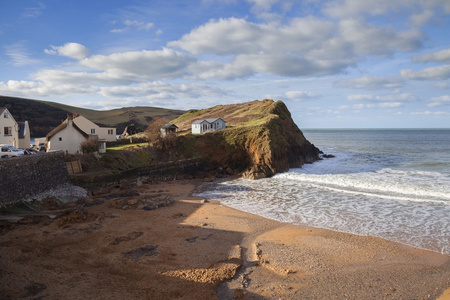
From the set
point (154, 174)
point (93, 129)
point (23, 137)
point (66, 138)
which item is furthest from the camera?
point (93, 129)

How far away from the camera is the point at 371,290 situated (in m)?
10.1

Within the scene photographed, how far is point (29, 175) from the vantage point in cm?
2131

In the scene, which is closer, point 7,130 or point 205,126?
point 7,130

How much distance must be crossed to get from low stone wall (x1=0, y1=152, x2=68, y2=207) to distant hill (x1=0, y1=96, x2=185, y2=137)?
56.9 meters

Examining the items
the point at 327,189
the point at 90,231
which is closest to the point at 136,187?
the point at 90,231

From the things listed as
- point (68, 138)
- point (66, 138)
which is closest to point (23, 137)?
point (66, 138)

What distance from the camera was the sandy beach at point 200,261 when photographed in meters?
9.90

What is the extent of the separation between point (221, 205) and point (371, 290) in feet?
42.0

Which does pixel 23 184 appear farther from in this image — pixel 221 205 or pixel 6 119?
pixel 6 119

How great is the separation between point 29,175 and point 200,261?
1638cm

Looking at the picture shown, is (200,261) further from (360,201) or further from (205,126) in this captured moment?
(205,126)

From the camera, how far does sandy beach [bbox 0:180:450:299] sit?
990 cm

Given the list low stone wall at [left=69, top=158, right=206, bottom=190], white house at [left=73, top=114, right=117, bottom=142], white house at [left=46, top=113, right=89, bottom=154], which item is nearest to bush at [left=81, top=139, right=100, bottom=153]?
white house at [left=46, top=113, right=89, bottom=154]

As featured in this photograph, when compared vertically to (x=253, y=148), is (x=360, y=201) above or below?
below
